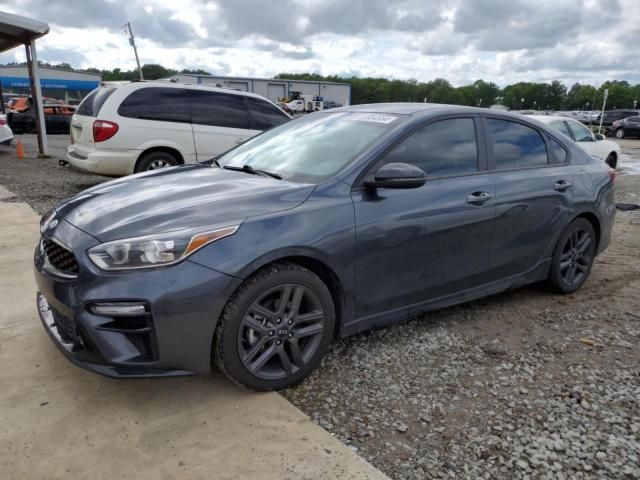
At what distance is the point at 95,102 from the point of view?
8156 millimetres

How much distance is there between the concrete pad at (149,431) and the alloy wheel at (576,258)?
2.94m

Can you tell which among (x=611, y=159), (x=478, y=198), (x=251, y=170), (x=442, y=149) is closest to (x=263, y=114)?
(x=251, y=170)

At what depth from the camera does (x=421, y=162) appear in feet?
11.4

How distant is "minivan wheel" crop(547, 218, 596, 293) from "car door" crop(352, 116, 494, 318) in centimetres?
100

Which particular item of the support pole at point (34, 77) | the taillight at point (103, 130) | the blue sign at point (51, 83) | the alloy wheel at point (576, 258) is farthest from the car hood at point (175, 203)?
the blue sign at point (51, 83)

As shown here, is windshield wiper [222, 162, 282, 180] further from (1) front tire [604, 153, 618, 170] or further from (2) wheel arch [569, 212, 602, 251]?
(1) front tire [604, 153, 618, 170]

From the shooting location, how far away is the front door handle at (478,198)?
11.8 feet

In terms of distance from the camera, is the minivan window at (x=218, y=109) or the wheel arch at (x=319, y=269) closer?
→ the wheel arch at (x=319, y=269)

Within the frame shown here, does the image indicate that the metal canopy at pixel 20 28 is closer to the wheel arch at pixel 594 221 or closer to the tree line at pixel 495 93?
the wheel arch at pixel 594 221

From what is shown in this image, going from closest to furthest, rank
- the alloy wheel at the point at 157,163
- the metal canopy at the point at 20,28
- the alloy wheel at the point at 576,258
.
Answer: the alloy wheel at the point at 576,258, the alloy wheel at the point at 157,163, the metal canopy at the point at 20,28

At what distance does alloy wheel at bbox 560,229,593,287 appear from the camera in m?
4.49

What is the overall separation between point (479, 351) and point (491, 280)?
0.64m

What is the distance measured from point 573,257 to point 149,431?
3735mm

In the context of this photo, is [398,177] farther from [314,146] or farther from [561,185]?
[561,185]
